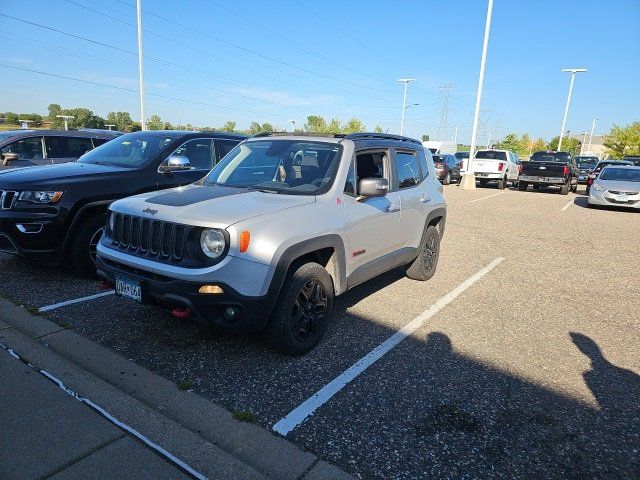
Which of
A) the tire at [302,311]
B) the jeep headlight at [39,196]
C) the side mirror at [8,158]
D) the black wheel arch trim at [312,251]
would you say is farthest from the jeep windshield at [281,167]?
the side mirror at [8,158]

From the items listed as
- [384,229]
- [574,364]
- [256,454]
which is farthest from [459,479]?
[384,229]

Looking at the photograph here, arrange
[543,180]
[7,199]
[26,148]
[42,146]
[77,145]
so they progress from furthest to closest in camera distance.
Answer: [543,180]
[77,145]
[42,146]
[26,148]
[7,199]

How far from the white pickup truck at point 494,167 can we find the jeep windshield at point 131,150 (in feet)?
64.1

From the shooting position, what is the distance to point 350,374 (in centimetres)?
343

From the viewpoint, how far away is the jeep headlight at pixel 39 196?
15.5 ft

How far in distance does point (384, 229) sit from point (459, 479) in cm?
256

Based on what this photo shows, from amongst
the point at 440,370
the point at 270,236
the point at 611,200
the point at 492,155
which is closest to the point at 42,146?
the point at 270,236

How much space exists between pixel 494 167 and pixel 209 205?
21.8m

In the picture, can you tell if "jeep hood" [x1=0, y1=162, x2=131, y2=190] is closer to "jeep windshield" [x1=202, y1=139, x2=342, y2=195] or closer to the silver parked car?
"jeep windshield" [x1=202, y1=139, x2=342, y2=195]

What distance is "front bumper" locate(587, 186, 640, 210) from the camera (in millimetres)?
14266

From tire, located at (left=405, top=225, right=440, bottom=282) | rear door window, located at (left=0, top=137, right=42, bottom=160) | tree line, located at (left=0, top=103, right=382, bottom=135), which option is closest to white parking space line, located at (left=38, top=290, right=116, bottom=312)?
tire, located at (left=405, top=225, right=440, bottom=282)

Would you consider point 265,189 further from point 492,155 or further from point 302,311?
point 492,155

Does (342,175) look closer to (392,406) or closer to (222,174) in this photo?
(222,174)

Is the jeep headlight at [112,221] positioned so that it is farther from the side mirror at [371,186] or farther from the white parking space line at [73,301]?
the side mirror at [371,186]
